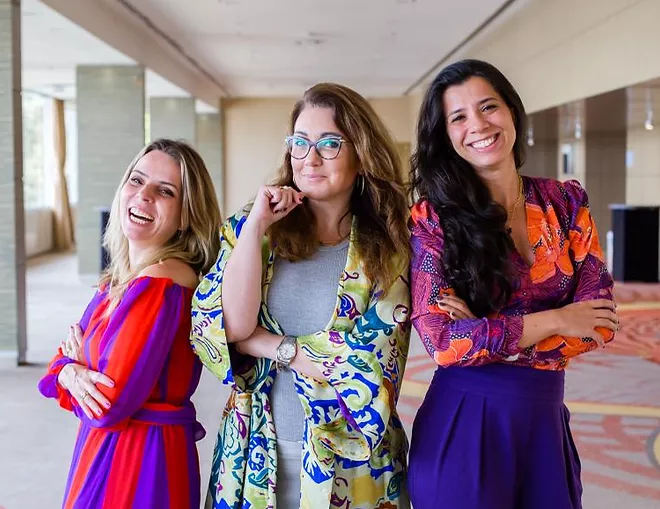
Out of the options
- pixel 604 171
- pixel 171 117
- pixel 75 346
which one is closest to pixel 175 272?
pixel 75 346

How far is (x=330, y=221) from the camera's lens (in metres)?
2.03

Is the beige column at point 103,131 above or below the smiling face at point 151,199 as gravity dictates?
above

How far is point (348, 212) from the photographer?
205 centimetres

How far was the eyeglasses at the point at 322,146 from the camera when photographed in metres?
1.89

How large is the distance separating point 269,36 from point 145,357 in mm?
12826

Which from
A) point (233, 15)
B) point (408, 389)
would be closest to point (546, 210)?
point (408, 389)

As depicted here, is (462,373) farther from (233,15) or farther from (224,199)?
(224,199)

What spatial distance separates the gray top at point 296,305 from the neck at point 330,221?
0.08m

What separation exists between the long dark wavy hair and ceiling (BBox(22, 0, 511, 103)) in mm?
7809

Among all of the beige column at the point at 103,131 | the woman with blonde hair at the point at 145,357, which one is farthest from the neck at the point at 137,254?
the beige column at the point at 103,131

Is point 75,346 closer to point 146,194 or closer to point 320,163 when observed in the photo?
point 146,194

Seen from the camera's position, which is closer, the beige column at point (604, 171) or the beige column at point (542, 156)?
the beige column at point (542, 156)

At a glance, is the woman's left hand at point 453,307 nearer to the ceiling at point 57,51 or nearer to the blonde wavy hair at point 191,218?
the blonde wavy hair at point 191,218

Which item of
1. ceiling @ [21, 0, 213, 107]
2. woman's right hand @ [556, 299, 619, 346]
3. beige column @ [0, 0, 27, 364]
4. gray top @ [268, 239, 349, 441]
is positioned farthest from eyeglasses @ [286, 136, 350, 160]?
ceiling @ [21, 0, 213, 107]
